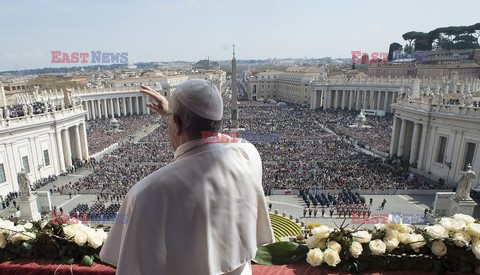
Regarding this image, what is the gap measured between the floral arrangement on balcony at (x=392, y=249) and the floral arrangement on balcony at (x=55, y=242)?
2.50 m

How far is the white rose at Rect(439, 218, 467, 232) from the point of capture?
4.24 meters

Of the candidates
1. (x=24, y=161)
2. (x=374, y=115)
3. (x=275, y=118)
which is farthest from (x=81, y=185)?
(x=374, y=115)

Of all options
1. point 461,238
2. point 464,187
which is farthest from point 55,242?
point 464,187

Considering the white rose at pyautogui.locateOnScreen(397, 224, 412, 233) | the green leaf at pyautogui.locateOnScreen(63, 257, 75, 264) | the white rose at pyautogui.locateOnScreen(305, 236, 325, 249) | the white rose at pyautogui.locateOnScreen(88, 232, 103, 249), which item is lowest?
Result: the green leaf at pyautogui.locateOnScreen(63, 257, 75, 264)

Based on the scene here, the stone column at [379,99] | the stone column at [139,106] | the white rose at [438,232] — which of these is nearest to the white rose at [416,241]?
the white rose at [438,232]

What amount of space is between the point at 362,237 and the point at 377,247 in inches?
8.7

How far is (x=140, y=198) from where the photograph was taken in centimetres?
175

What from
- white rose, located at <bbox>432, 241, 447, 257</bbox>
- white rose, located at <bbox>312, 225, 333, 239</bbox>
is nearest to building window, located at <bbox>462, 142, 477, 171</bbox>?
white rose, located at <bbox>432, 241, 447, 257</bbox>

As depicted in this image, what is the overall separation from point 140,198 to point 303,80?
90.5m

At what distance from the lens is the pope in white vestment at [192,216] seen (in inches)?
69.5

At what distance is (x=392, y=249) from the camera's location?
4.23 metres

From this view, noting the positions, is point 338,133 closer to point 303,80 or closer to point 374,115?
point 374,115

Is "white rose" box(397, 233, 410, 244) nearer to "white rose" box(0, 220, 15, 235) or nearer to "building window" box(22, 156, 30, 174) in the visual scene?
"white rose" box(0, 220, 15, 235)

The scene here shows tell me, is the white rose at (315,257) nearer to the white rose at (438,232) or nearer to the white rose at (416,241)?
the white rose at (416,241)
